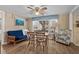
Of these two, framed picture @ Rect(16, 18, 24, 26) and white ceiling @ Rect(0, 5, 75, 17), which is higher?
white ceiling @ Rect(0, 5, 75, 17)

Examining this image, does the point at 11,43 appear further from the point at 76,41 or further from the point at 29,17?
the point at 76,41

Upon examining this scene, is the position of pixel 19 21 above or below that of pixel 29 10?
below

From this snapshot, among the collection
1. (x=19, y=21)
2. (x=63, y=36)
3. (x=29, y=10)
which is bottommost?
(x=63, y=36)

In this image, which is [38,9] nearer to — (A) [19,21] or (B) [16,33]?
(A) [19,21]

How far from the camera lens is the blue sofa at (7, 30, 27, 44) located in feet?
8.00

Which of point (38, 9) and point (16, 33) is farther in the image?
point (16, 33)

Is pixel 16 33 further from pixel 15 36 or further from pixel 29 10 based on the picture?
pixel 29 10

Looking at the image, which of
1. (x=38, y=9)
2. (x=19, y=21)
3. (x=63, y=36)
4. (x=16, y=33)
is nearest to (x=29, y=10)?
(x=38, y=9)

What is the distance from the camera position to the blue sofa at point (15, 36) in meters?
2.44

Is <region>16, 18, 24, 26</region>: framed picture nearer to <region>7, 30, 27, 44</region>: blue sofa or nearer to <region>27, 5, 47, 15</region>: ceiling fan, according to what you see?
<region>7, 30, 27, 44</region>: blue sofa

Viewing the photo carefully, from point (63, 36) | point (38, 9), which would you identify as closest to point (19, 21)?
point (38, 9)

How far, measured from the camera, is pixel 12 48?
2406mm

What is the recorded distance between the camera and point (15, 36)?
2.47m

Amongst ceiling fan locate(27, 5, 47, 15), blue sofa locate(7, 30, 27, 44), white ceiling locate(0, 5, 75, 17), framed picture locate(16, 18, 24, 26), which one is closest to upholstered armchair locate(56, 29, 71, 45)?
white ceiling locate(0, 5, 75, 17)
